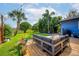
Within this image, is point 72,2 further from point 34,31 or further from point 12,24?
point 12,24

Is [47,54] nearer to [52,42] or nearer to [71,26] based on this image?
[52,42]

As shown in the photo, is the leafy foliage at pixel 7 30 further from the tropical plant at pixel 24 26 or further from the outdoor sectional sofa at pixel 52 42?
the outdoor sectional sofa at pixel 52 42

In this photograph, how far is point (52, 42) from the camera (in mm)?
2684

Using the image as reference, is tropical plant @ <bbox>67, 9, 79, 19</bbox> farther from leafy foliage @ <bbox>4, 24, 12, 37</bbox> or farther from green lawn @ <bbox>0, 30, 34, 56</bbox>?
leafy foliage @ <bbox>4, 24, 12, 37</bbox>

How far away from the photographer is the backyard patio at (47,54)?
2.68m

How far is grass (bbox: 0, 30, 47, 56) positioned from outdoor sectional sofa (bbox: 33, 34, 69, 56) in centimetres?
8

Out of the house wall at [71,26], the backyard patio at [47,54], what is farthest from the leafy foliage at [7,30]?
the house wall at [71,26]

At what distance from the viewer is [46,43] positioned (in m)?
2.70

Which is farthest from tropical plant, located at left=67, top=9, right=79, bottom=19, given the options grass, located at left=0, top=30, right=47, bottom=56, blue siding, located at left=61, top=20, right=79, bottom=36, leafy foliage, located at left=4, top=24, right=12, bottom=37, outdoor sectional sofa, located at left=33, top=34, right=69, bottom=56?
leafy foliage, located at left=4, top=24, right=12, bottom=37

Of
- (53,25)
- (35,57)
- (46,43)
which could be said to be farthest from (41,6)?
(35,57)

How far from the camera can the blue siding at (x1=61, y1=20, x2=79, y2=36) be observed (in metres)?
2.74

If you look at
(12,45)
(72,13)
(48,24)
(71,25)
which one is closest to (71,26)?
(71,25)

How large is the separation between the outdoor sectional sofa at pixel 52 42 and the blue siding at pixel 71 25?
0.36 ft

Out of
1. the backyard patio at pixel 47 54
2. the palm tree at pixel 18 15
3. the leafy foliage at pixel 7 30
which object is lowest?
the backyard patio at pixel 47 54
